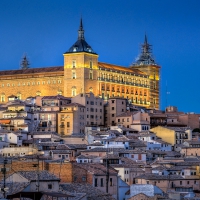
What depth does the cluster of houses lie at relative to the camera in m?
36.5

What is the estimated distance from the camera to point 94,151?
65750mm

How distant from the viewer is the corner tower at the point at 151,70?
12638 centimetres

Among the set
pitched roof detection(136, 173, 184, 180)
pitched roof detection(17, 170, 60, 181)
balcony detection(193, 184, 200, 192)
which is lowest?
balcony detection(193, 184, 200, 192)

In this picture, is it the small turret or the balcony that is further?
the small turret

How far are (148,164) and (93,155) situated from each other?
169 inches

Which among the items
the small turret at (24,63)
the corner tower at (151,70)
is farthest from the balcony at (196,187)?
the small turret at (24,63)

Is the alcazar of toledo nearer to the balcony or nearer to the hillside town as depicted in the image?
the hillside town

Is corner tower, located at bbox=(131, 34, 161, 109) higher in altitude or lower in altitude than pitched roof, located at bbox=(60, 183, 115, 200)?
higher

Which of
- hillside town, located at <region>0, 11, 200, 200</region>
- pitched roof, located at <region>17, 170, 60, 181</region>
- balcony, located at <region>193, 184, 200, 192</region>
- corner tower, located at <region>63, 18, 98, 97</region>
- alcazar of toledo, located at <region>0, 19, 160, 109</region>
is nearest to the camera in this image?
pitched roof, located at <region>17, 170, 60, 181</region>

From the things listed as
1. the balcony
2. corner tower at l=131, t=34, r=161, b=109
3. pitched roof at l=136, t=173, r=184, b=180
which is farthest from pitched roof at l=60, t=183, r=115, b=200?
corner tower at l=131, t=34, r=161, b=109

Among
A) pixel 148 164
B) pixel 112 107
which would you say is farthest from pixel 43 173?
pixel 112 107

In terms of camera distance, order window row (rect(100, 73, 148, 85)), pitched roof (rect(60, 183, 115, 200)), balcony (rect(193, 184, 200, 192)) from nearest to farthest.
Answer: pitched roof (rect(60, 183, 115, 200)) → balcony (rect(193, 184, 200, 192)) → window row (rect(100, 73, 148, 85))

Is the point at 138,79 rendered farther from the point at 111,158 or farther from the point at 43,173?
the point at 43,173

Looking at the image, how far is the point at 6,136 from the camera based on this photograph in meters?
77.1
